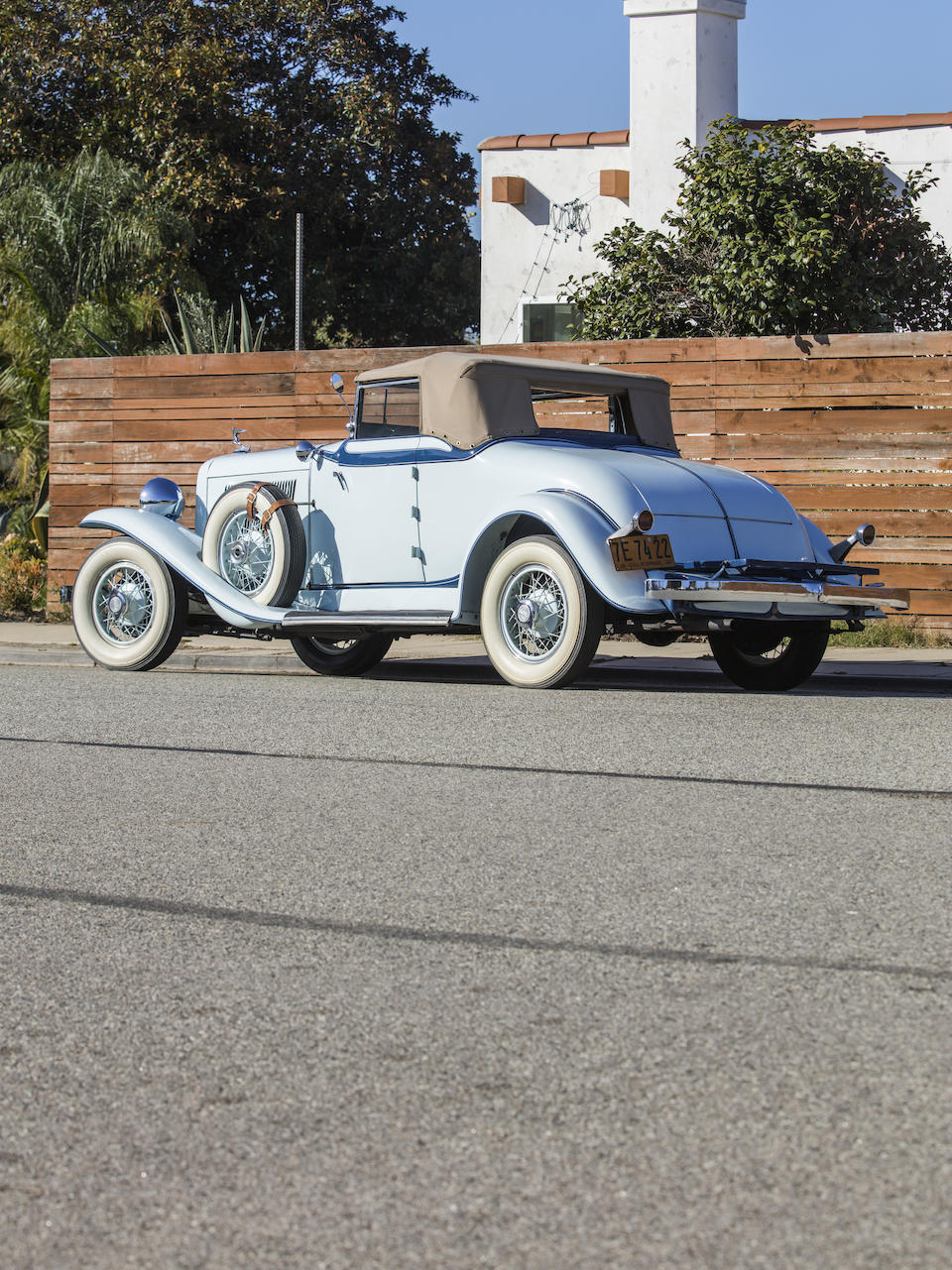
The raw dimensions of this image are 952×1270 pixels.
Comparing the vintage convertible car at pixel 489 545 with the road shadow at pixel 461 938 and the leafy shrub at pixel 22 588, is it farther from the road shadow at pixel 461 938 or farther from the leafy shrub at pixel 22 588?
the road shadow at pixel 461 938

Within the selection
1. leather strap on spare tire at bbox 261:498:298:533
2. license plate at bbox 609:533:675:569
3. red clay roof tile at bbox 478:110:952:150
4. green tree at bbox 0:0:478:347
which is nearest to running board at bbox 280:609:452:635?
leather strap on spare tire at bbox 261:498:298:533

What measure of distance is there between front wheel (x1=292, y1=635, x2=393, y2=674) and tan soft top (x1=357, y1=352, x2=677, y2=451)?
1.78 metres

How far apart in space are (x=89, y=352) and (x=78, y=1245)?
17188 millimetres

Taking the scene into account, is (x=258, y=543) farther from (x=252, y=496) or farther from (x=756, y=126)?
(x=756, y=126)

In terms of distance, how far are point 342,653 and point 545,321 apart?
1270 cm

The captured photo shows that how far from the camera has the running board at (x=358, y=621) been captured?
1027cm

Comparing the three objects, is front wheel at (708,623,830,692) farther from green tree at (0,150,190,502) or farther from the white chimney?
the white chimney

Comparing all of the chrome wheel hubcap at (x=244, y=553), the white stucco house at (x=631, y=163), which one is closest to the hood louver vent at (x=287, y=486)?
the chrome wheel hubcap at (x=244, y=553)

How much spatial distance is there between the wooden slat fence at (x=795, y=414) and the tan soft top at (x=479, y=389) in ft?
8.49

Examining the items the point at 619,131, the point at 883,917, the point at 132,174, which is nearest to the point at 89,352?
the point at 132,174

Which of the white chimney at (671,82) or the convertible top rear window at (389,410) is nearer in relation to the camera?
the convertible top rear window at (389,410)

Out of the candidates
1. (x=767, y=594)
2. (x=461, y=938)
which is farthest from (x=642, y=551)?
(x=461, y=938)

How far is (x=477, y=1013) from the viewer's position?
3.76 meters

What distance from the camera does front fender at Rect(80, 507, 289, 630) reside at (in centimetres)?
1094
